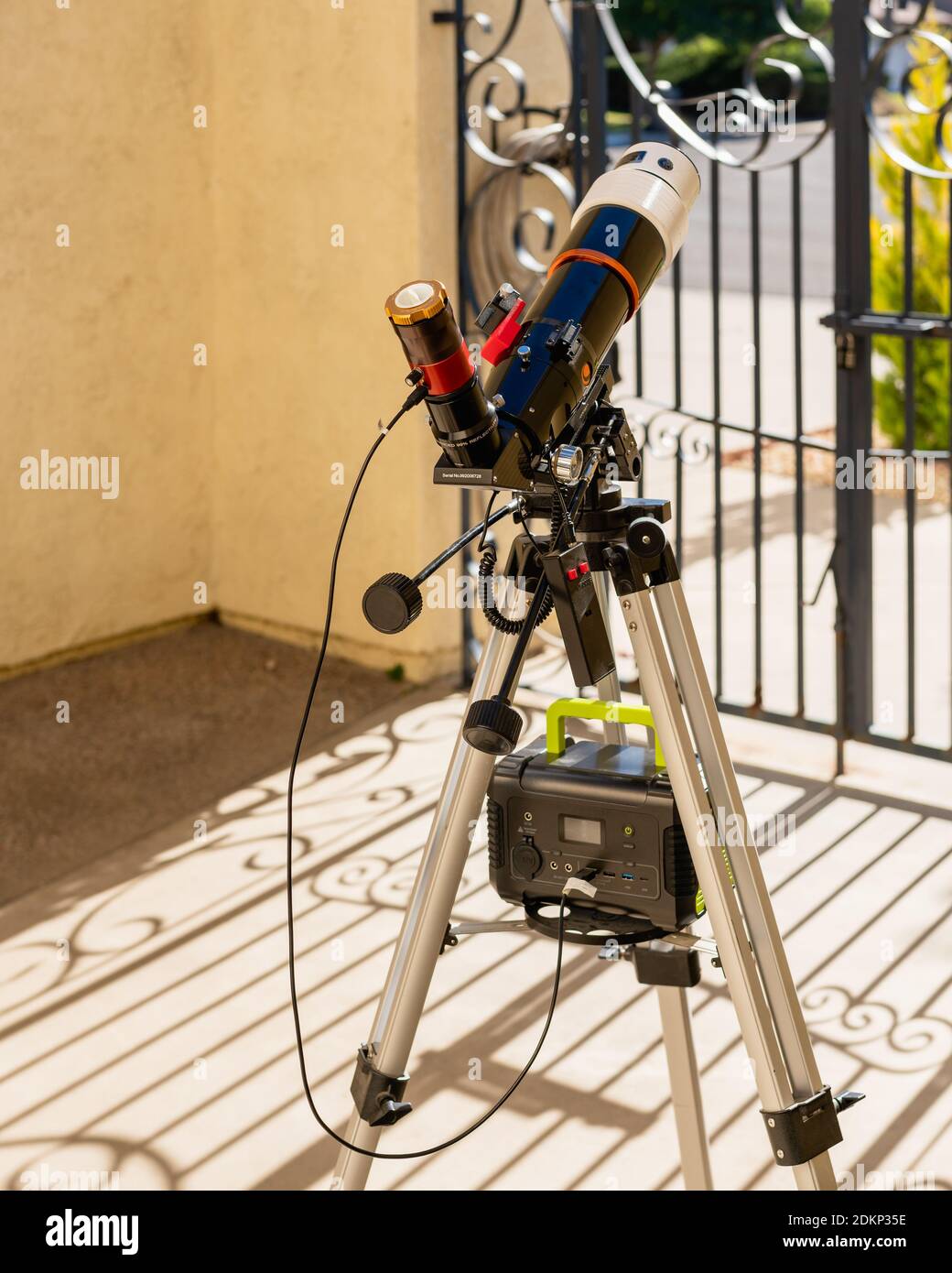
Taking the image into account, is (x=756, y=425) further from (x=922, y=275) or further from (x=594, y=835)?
(x=922, y=275)

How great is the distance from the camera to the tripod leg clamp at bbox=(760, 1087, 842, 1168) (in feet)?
6.72

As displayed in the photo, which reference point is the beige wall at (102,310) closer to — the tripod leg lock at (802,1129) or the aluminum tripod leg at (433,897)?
the aluminum tripod leg at (433,897)

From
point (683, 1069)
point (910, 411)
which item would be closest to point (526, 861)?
point (683, 1069)

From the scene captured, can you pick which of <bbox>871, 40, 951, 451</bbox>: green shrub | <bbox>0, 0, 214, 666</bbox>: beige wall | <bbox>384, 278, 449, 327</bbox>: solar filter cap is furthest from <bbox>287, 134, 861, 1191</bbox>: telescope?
<bbox>871, 40, 951, 451</bbox>: green shrub

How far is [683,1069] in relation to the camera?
2545 millimetres

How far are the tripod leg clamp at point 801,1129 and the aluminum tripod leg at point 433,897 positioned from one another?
0.46 metres

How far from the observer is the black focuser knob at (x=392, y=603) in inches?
71.4

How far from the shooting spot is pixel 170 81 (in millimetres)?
5523

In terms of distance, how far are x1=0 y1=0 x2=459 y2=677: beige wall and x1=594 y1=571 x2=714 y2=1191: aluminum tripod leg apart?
9.35 ft

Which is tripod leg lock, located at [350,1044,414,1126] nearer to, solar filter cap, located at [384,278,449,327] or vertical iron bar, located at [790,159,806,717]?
solar filter cap, located at [384,278,449,327]

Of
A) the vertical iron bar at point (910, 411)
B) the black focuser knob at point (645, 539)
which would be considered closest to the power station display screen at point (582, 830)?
the black focuser knob at point (645, 539)

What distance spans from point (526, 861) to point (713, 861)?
26cm

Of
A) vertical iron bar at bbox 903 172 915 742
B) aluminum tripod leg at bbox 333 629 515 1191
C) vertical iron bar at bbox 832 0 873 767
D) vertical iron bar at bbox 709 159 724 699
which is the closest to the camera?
aluminum tripod leg at bbox 333 629 515 1191

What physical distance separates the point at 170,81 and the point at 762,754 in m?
2.88
